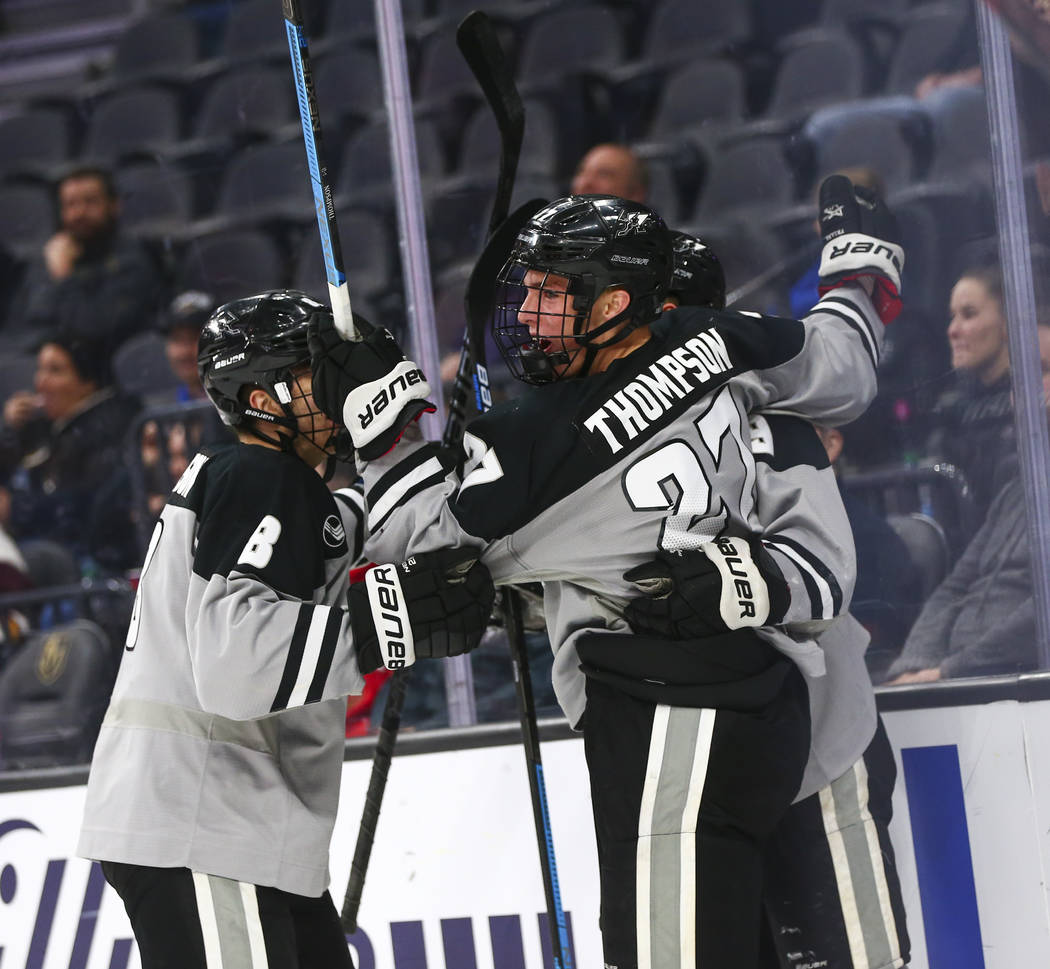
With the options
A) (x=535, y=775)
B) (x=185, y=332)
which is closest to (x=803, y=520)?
(x=535, y=775)

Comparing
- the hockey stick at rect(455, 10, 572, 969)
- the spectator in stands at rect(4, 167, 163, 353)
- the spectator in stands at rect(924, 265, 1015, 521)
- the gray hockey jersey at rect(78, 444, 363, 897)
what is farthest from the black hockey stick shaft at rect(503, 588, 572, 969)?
the spectator in stands at rect(4, 167, 163, 353)

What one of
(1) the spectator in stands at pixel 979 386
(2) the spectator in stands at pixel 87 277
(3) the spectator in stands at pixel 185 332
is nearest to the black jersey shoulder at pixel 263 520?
(1) the spectator in stands at pixel 979 386

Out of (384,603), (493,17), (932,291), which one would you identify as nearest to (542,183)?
(493,17)

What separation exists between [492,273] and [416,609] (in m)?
0.61

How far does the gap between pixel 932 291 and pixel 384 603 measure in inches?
53.1

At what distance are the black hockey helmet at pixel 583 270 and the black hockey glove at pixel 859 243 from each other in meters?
0.46

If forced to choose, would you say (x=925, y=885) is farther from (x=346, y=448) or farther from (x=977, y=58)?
(x=977, y=58)

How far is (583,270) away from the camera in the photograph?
1539 mm

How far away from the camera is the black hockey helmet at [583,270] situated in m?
1.54

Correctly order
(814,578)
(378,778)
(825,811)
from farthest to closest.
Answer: (378,778)
(825,811)
(814,578)

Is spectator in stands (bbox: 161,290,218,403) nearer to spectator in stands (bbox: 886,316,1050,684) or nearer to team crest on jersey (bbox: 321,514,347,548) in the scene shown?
team crest on jersey (bbox: 321,514,347,548)

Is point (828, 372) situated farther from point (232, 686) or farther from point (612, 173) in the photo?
point (612, 173)

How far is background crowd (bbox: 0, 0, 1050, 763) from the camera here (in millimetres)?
2303

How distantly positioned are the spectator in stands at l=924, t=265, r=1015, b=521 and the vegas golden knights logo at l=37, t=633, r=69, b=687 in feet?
6.60
